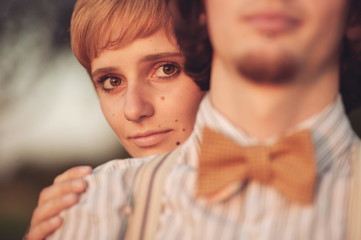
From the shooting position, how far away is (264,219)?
1.47 m

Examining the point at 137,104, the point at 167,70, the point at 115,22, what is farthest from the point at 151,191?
the point at 115,22

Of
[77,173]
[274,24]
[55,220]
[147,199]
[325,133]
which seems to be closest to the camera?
[274,24]

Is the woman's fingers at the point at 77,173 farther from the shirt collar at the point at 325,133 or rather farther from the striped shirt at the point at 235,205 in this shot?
the shirt collar at the point at 325,133

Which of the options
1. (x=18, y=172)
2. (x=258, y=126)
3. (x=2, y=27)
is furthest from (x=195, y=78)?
(x=18, y=172)

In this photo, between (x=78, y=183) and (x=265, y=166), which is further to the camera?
(x=78, y=183)

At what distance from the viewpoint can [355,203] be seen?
1.42 m

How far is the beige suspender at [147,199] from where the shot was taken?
5.22 ft

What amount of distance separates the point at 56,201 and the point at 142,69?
2.88ft

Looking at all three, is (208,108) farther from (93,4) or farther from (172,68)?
(93,4)

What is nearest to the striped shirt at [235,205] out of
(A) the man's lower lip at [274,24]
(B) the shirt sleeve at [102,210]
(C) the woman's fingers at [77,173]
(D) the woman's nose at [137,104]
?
(B) the shirt sleeve at [102,210]

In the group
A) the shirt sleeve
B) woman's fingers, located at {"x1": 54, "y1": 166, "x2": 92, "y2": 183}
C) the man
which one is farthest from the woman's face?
the man

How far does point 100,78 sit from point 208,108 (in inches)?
45.5

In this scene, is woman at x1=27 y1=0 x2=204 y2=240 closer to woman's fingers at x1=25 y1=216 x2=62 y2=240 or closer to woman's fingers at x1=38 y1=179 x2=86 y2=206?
woman's fingers at x1=38 y1=179 x2=86 y2=206

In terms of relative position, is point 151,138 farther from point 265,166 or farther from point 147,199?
point 265,166
